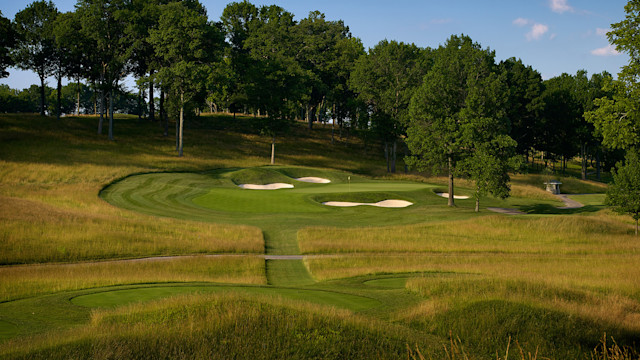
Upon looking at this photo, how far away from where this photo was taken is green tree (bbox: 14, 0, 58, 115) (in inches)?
2879

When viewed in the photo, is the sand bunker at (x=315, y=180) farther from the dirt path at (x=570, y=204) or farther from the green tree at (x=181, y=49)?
the dirt path at (x=570, y=204)

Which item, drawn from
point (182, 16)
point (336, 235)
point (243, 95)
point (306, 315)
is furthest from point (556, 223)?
Result: point (243, 95)

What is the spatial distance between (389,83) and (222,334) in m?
70.9

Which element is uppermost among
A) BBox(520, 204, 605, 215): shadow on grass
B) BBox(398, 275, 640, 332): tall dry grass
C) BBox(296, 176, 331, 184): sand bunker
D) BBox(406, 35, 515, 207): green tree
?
BBox(406, 35, 515, 207): green tree

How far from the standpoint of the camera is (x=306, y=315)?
1059 centimetres

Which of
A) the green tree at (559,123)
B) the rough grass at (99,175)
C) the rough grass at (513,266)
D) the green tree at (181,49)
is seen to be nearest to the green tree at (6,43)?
the rough grass at (99,175)

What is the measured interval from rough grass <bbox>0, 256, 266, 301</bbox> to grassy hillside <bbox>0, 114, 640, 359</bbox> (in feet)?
0.45

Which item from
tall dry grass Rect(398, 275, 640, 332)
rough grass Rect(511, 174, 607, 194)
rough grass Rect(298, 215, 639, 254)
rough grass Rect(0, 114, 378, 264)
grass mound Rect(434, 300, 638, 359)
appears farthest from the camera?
rough grass Rect(511, 174, 607, 194)

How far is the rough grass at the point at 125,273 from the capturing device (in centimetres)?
1723

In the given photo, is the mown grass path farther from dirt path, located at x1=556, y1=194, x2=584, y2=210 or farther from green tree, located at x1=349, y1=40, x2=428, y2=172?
green tree, located at x1=349, y1=40, x2=428, y2=172

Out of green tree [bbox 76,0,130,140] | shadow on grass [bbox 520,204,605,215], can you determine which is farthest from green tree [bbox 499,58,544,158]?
green tree [bbox 76,0,130,140]

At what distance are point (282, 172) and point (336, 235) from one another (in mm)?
28712

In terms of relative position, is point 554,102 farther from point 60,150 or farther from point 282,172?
point 60,150

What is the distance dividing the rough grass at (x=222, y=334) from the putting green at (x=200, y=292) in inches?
93.5
